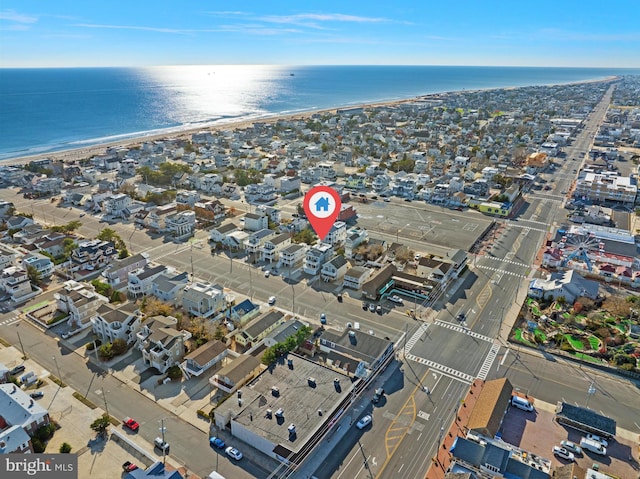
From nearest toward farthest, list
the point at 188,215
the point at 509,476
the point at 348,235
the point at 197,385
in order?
the point at 509,476 < the point at 197,385 < the point at 348,235 < the point at 188,215

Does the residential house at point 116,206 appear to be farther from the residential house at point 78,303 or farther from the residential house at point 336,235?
the residential house at point 336,235

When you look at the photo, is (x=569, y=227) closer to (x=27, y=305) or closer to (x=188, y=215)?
(x=188, y=215)

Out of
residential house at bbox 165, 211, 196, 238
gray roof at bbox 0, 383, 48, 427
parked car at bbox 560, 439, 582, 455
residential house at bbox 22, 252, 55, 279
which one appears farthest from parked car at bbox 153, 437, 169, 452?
residential house at bbox 165, 211, 196, 238

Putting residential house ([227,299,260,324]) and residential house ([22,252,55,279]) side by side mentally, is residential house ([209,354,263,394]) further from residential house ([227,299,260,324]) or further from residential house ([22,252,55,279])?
residential house ([22,252,55,279])

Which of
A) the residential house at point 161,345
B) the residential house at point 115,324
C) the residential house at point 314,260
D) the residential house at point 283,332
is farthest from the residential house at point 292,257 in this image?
the residential house at point 115,324

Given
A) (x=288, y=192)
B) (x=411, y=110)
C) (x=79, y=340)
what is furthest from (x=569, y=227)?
(x=411, y=110)
